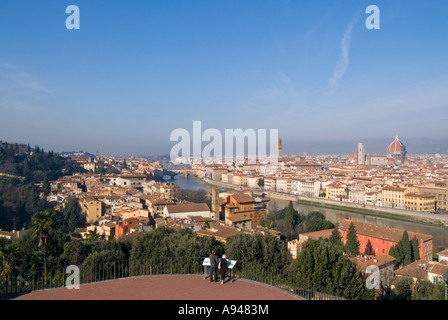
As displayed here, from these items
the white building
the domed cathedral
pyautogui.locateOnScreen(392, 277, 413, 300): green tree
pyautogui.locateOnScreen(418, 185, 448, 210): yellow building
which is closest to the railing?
pyautogui.locateOnScreen(392, 277, 413, 300): green tree

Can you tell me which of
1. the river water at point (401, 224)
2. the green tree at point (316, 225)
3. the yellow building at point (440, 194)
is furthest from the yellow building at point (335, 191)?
the green tree at point (316, 225)

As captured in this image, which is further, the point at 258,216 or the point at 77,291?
the point at 258,216

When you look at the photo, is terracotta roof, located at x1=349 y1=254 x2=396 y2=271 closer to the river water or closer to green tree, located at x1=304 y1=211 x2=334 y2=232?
the river water

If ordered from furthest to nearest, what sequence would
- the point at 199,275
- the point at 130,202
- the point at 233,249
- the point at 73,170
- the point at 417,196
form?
1. the point at 73,170
2. the point at 417,196
3. the point at 130,202
4. the point at 233,249
5. the point at 199,275

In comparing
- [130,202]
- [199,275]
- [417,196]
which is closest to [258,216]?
[130,202]

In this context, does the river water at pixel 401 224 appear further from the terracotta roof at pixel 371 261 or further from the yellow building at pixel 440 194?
the yellow building at pixel 440 194

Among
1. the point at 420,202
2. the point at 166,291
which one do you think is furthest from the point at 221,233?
the point at 420,202
